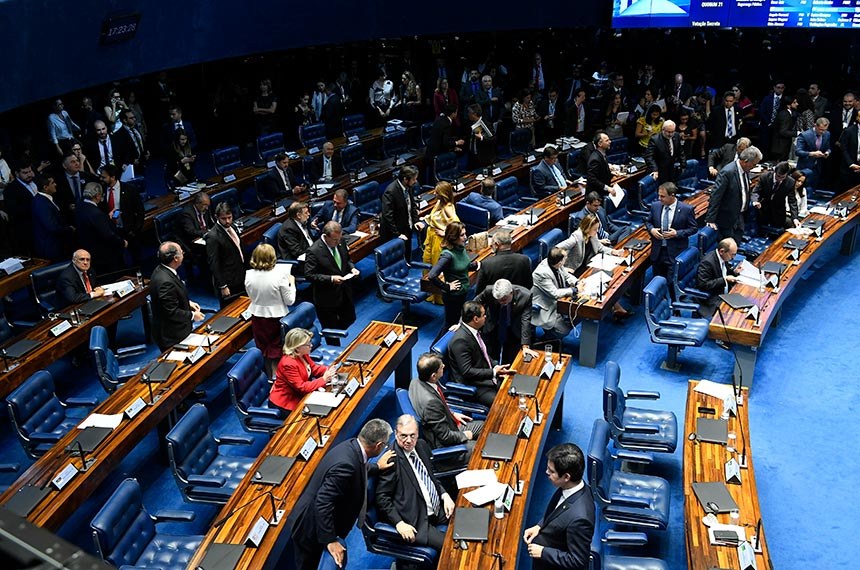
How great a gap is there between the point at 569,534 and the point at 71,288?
5.81 metres

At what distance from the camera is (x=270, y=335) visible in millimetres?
7949

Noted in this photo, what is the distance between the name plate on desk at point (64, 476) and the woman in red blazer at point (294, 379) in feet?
5.44

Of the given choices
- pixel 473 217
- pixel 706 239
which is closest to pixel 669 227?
pixel 706 239

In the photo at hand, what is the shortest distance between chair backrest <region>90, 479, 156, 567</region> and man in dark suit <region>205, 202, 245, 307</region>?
12.1 feet

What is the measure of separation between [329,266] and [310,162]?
4.85 meters

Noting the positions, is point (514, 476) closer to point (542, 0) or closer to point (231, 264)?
point (231, 264)

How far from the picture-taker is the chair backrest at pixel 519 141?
14.7 meters

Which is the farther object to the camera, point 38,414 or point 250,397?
point 250,397

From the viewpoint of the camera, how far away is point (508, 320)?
795cm

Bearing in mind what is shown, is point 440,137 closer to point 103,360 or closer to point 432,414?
point 103,360

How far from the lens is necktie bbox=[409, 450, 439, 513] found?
5531mm

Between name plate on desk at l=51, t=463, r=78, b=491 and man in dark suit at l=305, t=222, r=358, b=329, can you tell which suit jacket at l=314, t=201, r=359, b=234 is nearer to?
man in dark suit at l=305, t=222, r=358, b=329

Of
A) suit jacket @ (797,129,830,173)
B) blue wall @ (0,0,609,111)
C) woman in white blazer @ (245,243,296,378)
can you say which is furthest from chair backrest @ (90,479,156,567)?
suit jacket @ (797,129,830,173)

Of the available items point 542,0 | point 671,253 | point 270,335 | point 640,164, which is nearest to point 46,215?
point 270,335
